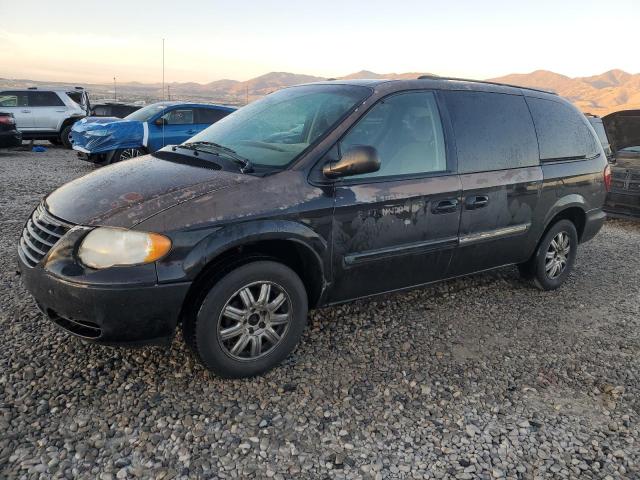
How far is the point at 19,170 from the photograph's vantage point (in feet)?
34.9

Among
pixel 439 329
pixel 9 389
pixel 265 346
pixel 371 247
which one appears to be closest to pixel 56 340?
pixel 9 389

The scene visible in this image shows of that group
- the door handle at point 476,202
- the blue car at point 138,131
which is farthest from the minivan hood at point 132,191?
the blue car at point 138,131

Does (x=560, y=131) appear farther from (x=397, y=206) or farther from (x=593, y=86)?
(x=593, y=86)

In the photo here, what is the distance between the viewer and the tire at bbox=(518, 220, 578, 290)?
15.1 ft

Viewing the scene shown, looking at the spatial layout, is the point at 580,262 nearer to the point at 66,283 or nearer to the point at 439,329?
the point at 439,329

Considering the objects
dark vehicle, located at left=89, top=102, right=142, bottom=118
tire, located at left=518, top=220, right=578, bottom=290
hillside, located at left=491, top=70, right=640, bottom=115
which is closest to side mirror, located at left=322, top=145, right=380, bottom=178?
tire, located at left=518, top=220, right=578, bottom=290

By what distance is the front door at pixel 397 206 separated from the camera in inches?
126

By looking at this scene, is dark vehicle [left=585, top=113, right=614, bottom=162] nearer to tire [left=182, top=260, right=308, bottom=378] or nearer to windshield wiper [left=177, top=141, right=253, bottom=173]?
windshield wiper [left=177, top=141, right=253, bottom=173]

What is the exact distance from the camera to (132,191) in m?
2.85

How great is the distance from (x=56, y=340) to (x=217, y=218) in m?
1.49

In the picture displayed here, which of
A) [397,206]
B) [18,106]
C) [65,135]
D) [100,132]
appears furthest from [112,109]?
[397,206]

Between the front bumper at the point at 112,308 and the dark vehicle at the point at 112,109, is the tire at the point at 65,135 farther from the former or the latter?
the front bumper at the point at 112,308

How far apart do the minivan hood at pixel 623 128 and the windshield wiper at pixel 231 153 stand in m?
7.76

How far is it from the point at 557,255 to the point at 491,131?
5.11ft
